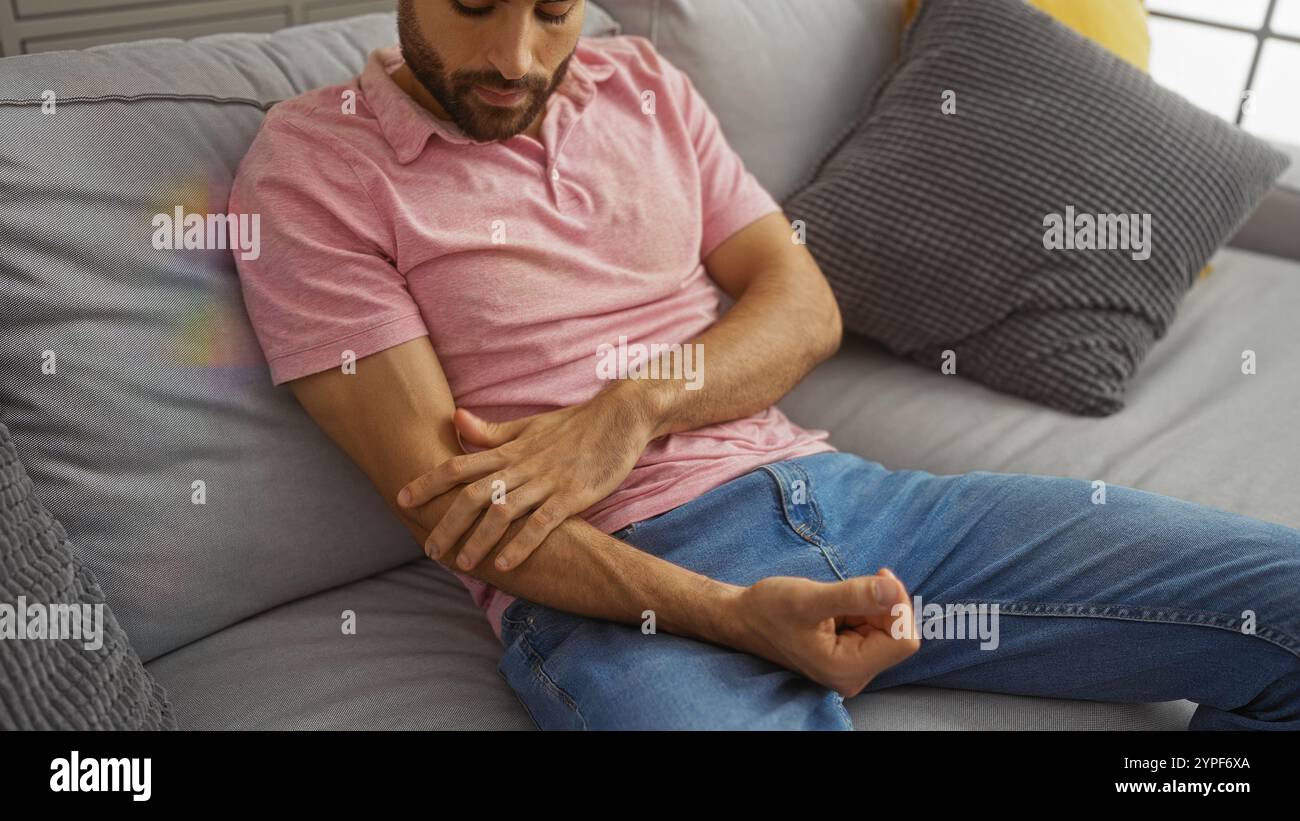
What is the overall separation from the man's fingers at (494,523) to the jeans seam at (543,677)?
3.9 inches

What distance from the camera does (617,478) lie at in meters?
1.24

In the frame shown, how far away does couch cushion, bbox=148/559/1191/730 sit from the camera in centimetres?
118

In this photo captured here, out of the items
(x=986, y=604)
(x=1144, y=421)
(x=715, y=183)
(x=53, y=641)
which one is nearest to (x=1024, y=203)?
(x=1144, y=421)

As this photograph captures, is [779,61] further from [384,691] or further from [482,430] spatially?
[384,691]

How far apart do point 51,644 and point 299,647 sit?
0.31 m

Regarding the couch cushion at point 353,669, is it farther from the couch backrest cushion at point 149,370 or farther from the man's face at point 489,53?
the man's face at point 489,53

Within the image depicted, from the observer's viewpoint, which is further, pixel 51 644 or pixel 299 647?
pixel 299 647

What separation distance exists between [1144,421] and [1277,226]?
2.32 feet

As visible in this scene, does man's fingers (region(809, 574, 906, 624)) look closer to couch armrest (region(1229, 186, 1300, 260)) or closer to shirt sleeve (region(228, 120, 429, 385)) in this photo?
shirt sleeve (region(228, 120, 429, 385))

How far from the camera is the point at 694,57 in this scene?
68.6 inches

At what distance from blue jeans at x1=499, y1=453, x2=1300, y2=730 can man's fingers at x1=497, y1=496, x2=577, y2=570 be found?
0.27 ft

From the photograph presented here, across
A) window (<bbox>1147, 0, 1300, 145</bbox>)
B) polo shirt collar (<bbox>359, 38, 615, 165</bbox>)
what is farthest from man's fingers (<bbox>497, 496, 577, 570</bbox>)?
window (<bbox>1147, 0, 1300, 145</bbox>)
